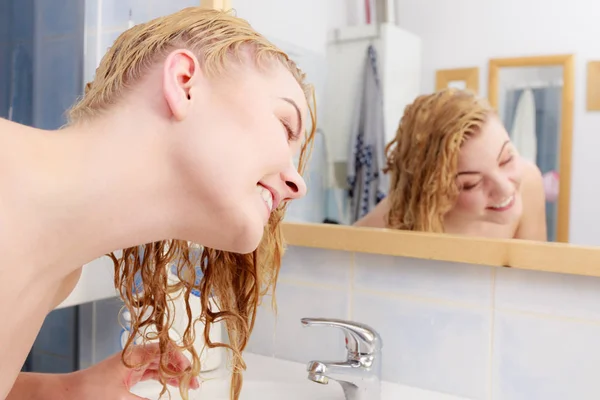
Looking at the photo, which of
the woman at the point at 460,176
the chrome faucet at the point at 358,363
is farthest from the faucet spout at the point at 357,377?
the woman at the point at 460,176

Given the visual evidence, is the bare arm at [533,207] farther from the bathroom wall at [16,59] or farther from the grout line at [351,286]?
the bathroom wall at [16,59]

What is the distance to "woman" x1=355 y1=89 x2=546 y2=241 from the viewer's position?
88 cm

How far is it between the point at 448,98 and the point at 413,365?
17.0 inches

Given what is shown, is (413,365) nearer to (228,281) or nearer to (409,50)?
(228,281)

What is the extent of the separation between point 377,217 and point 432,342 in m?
0.22

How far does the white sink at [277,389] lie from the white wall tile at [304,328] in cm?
5

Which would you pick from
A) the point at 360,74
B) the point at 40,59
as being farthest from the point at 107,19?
the point at 360,74

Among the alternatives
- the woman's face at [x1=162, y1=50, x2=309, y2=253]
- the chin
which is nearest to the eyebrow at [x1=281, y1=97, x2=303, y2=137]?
the woman's face at [x1=162, y1=50, x2=309, y2=253]

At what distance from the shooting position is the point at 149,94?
0.54 metres

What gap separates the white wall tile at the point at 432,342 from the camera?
0.91 m

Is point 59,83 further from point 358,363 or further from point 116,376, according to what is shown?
point 358,363

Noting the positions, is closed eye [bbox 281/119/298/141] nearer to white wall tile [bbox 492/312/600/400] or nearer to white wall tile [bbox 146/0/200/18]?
white wall tile [bbox 492/312/600/400]

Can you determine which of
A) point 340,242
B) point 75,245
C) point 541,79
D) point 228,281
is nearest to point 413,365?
point 340,242

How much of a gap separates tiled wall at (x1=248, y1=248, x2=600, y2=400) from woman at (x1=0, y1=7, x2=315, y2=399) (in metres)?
0.43
